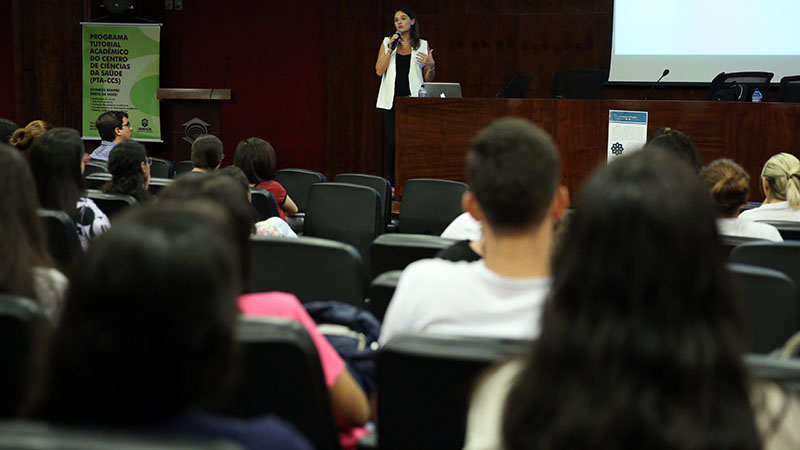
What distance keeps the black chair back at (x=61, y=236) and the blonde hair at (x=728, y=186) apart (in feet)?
7.42

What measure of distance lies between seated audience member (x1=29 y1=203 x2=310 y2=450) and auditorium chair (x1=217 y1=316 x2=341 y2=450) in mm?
383

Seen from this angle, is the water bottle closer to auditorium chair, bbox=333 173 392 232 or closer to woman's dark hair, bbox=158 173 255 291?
auditorium chair, bbox=333 173 392 232

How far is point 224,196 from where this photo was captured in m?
1.67

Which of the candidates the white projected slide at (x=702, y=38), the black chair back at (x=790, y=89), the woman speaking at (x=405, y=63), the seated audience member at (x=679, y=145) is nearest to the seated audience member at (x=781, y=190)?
the seated audience member at (x=679, y=145)

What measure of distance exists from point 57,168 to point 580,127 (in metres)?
3.97

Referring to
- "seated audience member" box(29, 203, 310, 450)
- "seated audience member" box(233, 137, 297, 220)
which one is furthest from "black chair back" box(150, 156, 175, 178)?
"seated audience member" box(29, 203, 310, 450)

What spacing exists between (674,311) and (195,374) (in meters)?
0.51

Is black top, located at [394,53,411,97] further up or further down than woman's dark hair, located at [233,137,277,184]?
further up

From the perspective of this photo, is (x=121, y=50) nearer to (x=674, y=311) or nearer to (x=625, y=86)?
(x=625, y=86)

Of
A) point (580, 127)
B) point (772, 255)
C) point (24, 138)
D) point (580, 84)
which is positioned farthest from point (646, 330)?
point (580, 84)

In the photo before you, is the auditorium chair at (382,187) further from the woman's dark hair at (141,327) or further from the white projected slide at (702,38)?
the white projected slide at (702,38)

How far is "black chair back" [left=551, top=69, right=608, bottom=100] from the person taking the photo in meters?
6.87

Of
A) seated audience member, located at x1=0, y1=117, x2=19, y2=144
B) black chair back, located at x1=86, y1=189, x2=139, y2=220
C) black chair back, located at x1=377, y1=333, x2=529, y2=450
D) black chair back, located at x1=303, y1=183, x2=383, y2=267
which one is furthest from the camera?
seated audience member, located at x1=0, y1=117, x2=19, y2=144

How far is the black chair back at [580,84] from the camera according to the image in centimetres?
687
